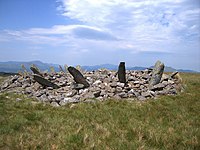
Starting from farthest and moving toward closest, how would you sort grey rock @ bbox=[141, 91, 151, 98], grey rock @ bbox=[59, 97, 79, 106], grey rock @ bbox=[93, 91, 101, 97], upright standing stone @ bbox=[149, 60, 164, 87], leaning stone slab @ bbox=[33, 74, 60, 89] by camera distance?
leaning stone slab @ bbox=[33, 74, 60, 89] → upright standing stone @ bbox=[149, 60, 164, 87] → grey rock @ bbox=[141, 91, 151, 98] → grey rock @ bbox=[93, 91, 101, 97] → grey rock @ bbox=[59, 97, 79, 106]

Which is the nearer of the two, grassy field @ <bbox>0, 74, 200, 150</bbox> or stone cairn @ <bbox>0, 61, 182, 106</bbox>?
grassy field @ <bbox>0, 74, 200, 150</bbox>

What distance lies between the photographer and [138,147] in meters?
7.97

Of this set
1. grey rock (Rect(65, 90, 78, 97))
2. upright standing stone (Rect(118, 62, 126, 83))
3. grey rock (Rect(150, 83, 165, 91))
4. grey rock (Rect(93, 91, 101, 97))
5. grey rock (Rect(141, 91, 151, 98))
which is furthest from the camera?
upright standing stone (Rect(118, 62, 126, 83))

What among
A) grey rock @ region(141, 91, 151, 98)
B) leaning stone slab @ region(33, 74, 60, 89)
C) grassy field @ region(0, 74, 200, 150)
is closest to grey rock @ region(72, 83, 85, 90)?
leaning stone slab @ region(33, 74, 60, 89)

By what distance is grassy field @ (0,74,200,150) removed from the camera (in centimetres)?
834

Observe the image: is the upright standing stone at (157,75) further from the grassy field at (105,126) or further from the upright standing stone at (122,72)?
the grassy field at (105,126)

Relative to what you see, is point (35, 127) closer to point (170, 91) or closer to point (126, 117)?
point (126, 117)

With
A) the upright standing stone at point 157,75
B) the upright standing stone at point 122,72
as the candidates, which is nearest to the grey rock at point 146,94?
the upright standing stone at point 157,75

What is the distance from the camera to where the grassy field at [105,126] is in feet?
27.3

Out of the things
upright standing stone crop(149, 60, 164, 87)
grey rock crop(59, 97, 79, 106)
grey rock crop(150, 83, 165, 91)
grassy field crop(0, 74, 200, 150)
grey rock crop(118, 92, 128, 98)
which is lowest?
grassy field crop(0, 74, 200, 150)

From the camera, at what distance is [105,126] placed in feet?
34.4

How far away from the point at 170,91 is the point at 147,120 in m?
8.97

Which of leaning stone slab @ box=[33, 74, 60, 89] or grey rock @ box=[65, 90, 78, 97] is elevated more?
leaning stone slab @ box=[33, 74, 60, 89]

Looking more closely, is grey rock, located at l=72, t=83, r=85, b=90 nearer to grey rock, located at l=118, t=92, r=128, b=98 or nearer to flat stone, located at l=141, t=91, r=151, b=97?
grey rock, located at l=118, t=92, r=128, b=98
